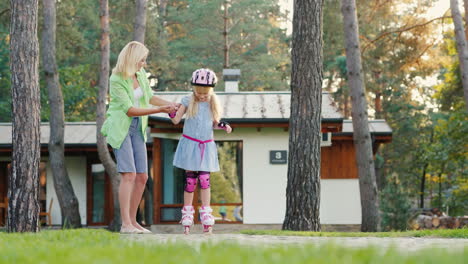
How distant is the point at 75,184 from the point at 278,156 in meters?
6.26

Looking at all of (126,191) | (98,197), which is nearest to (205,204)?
(126,191)

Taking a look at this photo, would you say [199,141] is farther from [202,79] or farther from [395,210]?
[395,210]

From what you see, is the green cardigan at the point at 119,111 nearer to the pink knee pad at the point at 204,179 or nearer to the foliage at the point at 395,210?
the pink knee pad at the point at 204,179

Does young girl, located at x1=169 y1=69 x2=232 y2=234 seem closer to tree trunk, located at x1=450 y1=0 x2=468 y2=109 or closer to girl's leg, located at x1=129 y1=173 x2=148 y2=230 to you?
girl's leg, located at x1=129 y1=173 x2=148 y2=230

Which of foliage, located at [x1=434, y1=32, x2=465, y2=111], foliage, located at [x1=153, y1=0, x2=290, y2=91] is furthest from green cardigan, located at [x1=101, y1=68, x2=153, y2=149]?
foliage, located at [x1=153, y1=0, x2=290, y2=91]

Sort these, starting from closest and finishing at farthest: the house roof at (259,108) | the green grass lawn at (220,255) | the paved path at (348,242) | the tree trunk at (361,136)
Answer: the green grass lawn at (220,255) → the paved path at (348,242) → the tree trunk at (361,136) → the house roof at (259,108)

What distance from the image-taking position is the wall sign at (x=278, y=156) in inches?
655

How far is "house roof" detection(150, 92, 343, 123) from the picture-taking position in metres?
16.0

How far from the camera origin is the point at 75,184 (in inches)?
801

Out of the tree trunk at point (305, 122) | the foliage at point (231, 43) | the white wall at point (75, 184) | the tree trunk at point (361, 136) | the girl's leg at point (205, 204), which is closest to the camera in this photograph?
the girl's leg at point (205, 204)

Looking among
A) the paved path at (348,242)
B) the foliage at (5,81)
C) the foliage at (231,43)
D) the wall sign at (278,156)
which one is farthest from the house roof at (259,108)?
the foliage at (231,43)

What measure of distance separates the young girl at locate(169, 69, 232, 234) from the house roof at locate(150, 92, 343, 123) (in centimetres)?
774

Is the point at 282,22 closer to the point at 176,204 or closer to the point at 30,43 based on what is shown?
the point at 176,204

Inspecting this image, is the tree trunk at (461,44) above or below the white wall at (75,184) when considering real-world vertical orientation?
above
